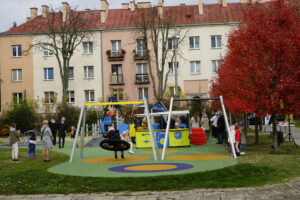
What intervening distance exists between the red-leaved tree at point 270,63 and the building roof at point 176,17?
3505 cm

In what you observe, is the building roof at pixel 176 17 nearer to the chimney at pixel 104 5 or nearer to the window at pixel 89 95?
the chimney at pixel 104 5

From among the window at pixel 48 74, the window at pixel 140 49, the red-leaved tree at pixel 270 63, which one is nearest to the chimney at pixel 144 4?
the window at pixel 140 49

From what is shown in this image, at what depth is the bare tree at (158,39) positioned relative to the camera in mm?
50312

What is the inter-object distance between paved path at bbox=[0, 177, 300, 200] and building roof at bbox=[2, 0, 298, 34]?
44530mm

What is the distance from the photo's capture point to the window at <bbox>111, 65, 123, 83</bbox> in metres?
55.3

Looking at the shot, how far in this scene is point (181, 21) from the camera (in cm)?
5562

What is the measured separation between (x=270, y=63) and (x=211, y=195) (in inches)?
398

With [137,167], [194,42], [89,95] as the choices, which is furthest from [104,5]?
[137,167]

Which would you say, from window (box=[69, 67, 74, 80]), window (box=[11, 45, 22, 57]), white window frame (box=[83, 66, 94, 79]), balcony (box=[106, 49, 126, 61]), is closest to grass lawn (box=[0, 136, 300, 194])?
balcony (box=[106, 49, 126, 61])

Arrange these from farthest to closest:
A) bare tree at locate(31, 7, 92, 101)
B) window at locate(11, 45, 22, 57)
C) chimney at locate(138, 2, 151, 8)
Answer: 1. chimney at locate(138, 2, 151, 8)
2. window at locate(11, 45, 22, 57)
3. bare tree at locate(31, 7, 92, 101)

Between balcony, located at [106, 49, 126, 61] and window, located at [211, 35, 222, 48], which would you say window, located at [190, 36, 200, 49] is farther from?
balcony, located at [106, 49, 126, 61]

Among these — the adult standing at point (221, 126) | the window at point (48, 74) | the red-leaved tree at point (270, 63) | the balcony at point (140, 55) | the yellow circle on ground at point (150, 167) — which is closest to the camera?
the yellow circle on ground at point (150, 167)

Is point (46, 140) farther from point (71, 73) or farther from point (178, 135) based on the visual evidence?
point (71, 73)

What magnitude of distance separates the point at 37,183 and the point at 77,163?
5106 millimetres
